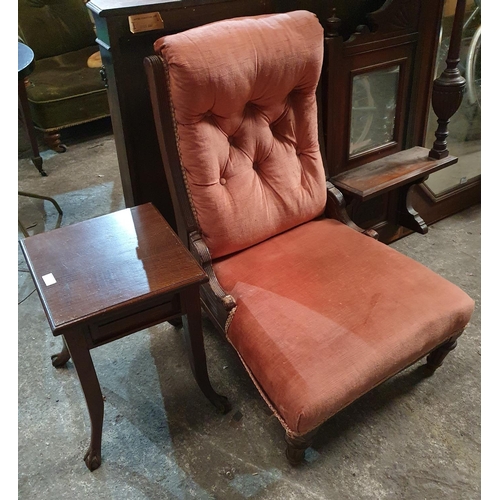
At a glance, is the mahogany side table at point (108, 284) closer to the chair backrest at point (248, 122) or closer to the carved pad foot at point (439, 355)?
the chair backrest at point (248, 122)

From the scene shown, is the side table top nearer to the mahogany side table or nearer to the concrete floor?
the mahogany side table

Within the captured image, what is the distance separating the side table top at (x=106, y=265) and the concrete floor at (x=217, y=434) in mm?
550

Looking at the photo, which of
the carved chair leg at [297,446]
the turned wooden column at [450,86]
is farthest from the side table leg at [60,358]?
the turned wooden column at [450,86]

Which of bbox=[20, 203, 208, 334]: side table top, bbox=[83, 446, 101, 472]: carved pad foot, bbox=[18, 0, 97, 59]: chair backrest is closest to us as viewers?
bbox=[20, 203, 208, 334]: side table top

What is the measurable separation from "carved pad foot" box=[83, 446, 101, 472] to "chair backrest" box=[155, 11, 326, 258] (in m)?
0.64

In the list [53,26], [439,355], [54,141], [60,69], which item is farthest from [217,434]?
[53,26]

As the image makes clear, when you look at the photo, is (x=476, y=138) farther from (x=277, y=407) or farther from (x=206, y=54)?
(x=277, y=407)

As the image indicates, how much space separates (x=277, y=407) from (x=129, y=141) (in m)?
0.89

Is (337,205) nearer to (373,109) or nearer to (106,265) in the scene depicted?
(373,109)

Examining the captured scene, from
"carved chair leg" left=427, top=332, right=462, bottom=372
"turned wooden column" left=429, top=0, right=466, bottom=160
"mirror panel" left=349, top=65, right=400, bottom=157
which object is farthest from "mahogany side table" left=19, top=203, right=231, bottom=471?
"turned wooden column" left=429, top=0, right=466, bottom=160

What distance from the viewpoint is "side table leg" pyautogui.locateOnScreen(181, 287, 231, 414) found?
1260 mm

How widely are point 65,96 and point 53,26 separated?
719mm

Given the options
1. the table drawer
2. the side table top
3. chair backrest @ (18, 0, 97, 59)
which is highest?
chair backrest @ (18, 0, 97, 59)

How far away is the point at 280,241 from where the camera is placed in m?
1.54
